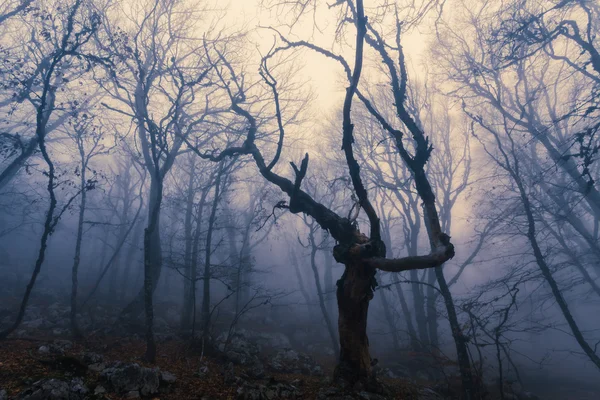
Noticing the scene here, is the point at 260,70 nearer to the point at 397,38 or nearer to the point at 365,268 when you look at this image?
the point at 397,38

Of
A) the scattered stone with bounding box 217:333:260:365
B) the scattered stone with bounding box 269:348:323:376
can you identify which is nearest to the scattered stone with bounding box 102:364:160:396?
the scattered stone with bounding box 217:333:260:365

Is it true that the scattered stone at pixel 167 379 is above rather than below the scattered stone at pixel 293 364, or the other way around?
above

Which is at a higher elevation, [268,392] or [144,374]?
[144,374]

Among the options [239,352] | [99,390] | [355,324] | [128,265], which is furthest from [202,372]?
[128,265]

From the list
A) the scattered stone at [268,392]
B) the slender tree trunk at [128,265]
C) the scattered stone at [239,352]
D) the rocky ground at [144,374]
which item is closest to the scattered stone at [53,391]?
the rocky ground at [144,374]

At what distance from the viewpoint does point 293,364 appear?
10055mm

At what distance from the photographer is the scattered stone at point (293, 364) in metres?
9.14

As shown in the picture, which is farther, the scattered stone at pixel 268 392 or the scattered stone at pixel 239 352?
the scattered stone at pixel 239 352

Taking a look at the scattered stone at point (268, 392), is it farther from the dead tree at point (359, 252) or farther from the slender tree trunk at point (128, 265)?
the slender tree trunk at point (128, 265)

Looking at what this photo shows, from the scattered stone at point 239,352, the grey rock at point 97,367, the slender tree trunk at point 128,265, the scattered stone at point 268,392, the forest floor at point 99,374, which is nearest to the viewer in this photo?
the forest floor at point 99,374

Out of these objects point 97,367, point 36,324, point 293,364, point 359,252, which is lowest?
point 293,364

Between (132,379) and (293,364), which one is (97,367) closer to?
(132,379)

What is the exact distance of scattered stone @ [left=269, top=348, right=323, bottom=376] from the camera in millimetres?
9141

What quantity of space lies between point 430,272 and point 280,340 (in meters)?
8.82
